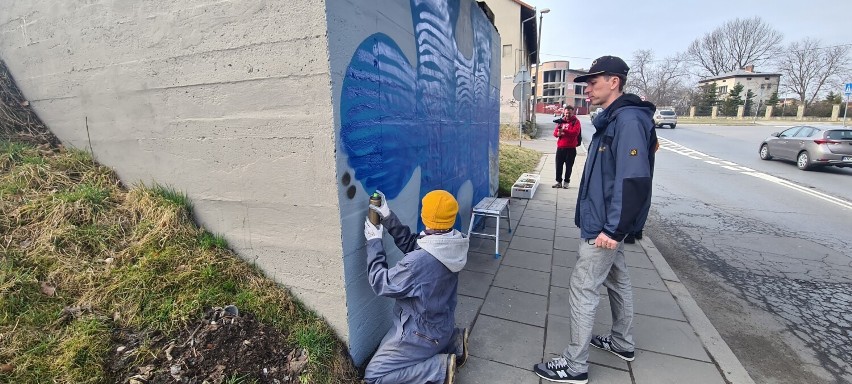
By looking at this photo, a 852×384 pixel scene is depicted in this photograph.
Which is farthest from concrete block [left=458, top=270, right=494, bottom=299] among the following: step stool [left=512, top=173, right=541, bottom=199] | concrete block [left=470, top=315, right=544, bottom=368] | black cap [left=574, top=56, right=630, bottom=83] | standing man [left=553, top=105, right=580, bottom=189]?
standing man [left=553, top=105, right=580, bottom=189]

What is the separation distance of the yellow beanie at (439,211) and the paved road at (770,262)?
2.49 m

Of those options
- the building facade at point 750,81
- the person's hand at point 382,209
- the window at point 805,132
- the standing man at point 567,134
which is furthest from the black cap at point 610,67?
the building facade at point 750,81

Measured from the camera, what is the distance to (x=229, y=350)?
6.95 ft

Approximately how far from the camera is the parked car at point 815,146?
1081cm

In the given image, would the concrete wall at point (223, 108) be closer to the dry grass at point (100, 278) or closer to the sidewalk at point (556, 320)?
the dry grass at point (100, 278)

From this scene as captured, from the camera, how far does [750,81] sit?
56.1m

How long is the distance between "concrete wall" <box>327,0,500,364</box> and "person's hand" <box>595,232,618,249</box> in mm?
1355

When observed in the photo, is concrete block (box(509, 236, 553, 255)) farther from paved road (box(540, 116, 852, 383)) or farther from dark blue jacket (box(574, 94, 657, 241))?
dark blue jacket (box(574, 94, 657, 241))

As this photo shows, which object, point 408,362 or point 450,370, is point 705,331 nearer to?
point 450,370

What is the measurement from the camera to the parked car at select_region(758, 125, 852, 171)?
10.8 meters

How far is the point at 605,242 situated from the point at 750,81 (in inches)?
2849

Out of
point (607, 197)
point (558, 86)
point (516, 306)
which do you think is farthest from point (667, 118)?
point (558, 86)

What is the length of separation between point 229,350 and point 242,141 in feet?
3.91

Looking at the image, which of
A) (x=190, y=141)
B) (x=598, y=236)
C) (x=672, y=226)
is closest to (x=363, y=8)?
(x=190, y=141)
